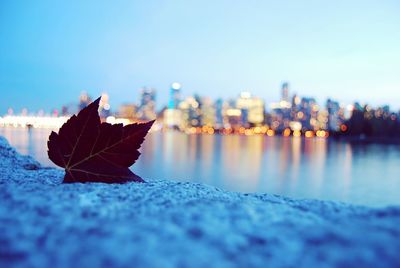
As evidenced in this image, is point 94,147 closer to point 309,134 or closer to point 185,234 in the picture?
point 185,234

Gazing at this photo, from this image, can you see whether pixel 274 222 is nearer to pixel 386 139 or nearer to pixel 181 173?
pixel 181 173

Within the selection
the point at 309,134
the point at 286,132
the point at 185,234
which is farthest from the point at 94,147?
the point at 309,134

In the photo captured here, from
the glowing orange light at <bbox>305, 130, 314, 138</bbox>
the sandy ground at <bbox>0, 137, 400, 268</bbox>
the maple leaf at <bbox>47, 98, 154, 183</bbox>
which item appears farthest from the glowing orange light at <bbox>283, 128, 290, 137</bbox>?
the sandy ground at <bbox>0, 137, 400, 268</bbox>

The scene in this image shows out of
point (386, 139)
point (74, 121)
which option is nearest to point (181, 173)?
point (74, 121)

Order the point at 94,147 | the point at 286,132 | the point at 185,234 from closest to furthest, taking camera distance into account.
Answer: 1. the point at 185,234
2. the point at 94,147
3. the point at 286,132

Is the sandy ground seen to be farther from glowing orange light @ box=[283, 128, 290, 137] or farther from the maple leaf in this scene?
glowing orange light @ box=[283, 128, 290, 137]

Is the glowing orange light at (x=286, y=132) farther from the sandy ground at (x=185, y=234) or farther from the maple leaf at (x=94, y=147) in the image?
the sandy ground at (x=185, y=234)
